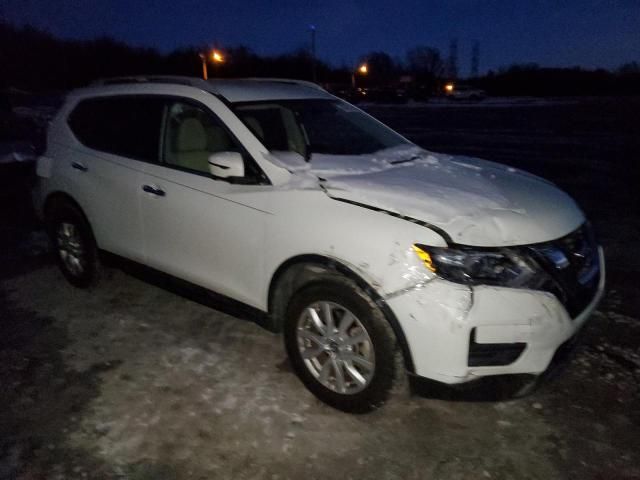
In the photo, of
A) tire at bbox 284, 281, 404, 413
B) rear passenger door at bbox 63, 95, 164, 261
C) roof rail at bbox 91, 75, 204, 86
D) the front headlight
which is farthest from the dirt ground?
roof rail at bbox 91, 75, 204, 86

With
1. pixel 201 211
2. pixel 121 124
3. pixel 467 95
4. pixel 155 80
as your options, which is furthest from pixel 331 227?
pixel 467 95

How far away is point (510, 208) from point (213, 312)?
244 cm

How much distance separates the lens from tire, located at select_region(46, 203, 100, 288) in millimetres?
4293

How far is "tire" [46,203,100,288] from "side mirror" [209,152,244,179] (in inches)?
66.2

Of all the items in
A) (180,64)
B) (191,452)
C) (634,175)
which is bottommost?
(191,452)

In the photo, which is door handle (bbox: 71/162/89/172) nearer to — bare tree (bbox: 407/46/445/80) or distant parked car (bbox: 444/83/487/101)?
distant parked car (bbox: 444/83/487/101)

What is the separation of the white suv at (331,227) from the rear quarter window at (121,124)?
14mm

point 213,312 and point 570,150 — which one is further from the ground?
point 570,150

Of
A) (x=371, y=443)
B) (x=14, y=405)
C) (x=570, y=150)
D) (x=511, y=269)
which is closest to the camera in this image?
(x=511, y=269)

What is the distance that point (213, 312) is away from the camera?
4.20 m

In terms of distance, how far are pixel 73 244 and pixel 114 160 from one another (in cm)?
102

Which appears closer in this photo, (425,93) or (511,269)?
(511,269)

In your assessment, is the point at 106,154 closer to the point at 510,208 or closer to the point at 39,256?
the point at 39,256

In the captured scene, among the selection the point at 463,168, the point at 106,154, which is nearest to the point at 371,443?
the point at 463,168
